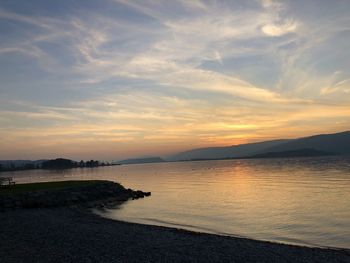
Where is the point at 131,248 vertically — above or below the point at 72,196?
below

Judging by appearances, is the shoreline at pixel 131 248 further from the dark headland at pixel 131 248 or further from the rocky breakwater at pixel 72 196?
the rocky breakwater at pixel 72 196

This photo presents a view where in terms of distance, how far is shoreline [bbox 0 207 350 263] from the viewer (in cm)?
1870

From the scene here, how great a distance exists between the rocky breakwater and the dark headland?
19104 mm

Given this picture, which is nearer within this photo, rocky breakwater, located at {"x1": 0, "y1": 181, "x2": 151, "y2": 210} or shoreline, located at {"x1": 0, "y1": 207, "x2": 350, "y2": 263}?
shoreline, located at {"x1": 0, "y1": 207, "x2": 350, "y2": 263}

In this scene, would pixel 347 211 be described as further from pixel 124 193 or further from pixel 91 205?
pixel 124 193

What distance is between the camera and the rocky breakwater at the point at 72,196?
45806mm

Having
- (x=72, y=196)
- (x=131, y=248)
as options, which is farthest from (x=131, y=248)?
(x=72, y=196)

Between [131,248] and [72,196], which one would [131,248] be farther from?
[72,196]

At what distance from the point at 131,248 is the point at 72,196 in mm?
35260

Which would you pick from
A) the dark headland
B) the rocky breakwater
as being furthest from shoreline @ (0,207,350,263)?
the rocky breakwater

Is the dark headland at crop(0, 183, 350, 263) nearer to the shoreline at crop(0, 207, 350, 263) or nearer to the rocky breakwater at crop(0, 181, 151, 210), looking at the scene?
the shoreline at crop(0, 207, 350, 263)

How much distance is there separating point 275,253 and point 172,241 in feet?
22.1

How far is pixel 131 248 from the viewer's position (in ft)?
68.9

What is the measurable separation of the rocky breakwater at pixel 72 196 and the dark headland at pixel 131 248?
752 inches
